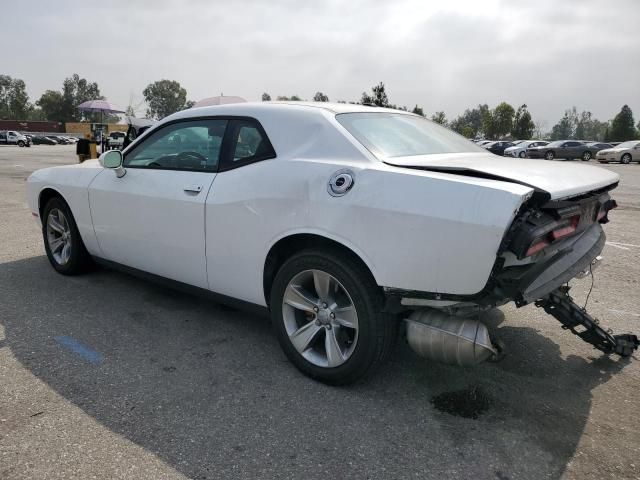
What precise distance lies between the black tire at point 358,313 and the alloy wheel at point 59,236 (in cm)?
286

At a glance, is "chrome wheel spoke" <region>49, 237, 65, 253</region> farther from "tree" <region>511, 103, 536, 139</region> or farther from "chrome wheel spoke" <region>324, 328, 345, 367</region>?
"tree" <region>511, 103, 536, 139</region>

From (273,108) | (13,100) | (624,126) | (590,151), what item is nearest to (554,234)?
(273,108)

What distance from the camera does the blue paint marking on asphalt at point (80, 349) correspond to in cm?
323

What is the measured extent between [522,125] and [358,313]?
7138cm

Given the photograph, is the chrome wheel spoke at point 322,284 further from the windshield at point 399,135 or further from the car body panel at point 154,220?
the car body panel at point 154,220

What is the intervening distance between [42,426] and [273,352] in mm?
1409

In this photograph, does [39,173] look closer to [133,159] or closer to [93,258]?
[93,258]

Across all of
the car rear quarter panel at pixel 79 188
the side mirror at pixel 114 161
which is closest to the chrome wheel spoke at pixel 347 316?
the side mirror at pixel 114 161

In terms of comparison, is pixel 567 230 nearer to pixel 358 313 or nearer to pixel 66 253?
pixel 358 313

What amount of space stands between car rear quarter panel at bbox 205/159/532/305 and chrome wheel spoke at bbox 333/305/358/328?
0.31 meters

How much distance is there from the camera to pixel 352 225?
8.63 ft

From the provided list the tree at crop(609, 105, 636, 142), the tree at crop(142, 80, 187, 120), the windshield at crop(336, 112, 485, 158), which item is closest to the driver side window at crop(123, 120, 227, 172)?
the windshield at crop(336, 112, 485, 158)

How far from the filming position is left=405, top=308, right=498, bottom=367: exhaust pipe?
8.25 feet

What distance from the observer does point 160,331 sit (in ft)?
12.1
